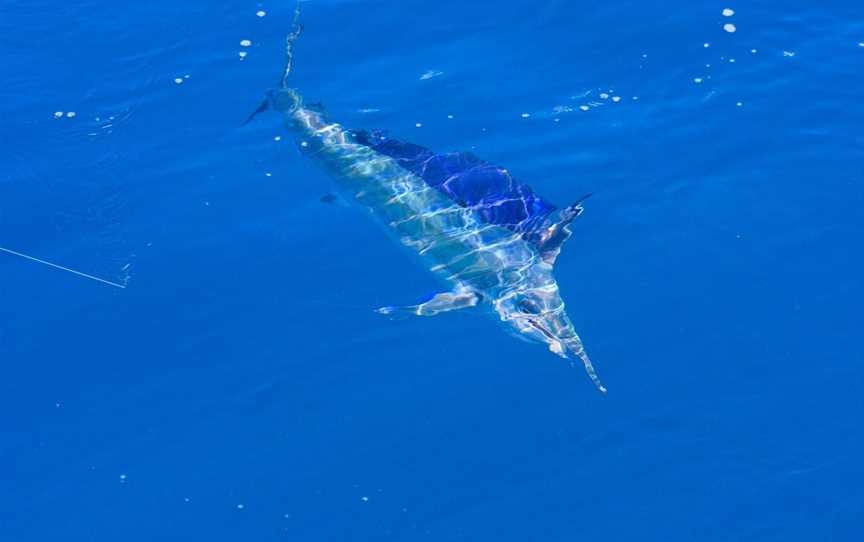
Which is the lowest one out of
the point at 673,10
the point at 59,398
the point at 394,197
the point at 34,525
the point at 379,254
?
the point at 34,525

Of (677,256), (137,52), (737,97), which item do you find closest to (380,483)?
(677,256)

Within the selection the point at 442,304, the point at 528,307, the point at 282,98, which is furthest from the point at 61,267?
the point at 528,307

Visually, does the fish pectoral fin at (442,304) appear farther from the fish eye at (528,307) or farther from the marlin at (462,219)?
the fish eye at (528,307)

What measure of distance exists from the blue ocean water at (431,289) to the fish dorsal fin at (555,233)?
318 mm

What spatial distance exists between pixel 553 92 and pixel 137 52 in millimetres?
6326

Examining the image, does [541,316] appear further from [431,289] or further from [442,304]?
[431,289]

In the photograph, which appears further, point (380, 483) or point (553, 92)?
point (553, 92)

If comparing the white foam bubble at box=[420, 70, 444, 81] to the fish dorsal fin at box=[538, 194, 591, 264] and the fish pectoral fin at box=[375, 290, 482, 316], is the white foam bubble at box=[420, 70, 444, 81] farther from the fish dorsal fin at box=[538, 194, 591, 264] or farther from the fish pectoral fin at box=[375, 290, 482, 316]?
the fish pectoral fin at box=[375, 290, 482, 316]

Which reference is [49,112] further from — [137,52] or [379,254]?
[379,254]

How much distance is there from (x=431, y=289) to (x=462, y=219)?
91 centimetres

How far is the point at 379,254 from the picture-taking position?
9938 millimetres

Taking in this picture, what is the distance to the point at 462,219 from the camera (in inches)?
382

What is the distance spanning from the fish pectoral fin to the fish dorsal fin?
97cm

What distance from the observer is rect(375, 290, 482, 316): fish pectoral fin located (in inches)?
354
